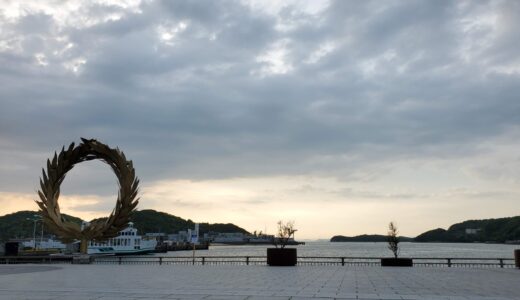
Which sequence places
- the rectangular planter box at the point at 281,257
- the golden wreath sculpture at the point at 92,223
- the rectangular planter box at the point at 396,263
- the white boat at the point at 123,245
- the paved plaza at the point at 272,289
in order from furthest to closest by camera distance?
1. the white boat at the point at 123,245
2. the golden wreath sculpture at the point at 92,223
3. the rectangular planter box at the point at 396,263
4. the rectangular planter box at the point at 281,257
5. the paved plaza at the point at 272,289

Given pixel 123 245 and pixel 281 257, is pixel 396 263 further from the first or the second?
pixel 123 245

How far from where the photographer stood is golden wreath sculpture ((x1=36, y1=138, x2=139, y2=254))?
3347 centimetres

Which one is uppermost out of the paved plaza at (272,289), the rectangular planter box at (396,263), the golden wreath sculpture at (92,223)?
the golden wreath sculpture at (92,223)

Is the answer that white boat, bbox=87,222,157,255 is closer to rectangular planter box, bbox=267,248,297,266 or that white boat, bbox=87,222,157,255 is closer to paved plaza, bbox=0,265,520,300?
rectangular planter box, bbox=267,248,297,266

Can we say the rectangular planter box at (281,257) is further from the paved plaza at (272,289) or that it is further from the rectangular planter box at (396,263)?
the paved plaza at (272,289)

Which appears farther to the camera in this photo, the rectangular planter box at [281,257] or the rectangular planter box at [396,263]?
the rectangular planter box at [396,263]

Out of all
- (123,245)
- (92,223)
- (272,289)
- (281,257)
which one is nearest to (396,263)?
(281,257)

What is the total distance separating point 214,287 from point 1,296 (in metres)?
6.73

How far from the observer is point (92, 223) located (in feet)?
113

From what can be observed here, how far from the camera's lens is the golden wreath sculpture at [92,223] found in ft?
110

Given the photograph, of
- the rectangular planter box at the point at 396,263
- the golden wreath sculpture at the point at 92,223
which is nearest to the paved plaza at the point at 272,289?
the rectangular planter box at the point at 396,263

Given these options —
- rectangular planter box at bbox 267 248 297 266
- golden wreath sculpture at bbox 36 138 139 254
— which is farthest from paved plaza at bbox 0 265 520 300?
golden wreath sculpture at bbox 36 138 139 254

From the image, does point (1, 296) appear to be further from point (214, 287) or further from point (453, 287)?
point (453, 287)

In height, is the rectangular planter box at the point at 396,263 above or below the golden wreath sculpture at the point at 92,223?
below
